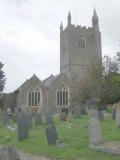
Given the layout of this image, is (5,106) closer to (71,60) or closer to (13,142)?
(71,60)

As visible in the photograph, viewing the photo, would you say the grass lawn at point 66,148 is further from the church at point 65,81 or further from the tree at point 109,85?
the church at point 65,81

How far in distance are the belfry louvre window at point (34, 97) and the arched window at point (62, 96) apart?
124 inches

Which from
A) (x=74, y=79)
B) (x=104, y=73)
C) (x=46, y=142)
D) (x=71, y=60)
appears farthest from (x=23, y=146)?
(x=71, y=60)

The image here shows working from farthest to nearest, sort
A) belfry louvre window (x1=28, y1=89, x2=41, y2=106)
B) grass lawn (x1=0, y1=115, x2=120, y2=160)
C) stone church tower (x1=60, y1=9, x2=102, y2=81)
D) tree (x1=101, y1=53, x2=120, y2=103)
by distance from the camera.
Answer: stone church tower (x1=60, y1=9, x2=102, y2=81) < belfry louvre window (x1=28, y1=89, x2=41, y2=106) < tree (x1=101, y1=53, x2=120, y2=103) < grass lawn (x1=0, y1=115, x2=120, y2=160)

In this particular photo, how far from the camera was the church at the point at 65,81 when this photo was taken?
2308 inches

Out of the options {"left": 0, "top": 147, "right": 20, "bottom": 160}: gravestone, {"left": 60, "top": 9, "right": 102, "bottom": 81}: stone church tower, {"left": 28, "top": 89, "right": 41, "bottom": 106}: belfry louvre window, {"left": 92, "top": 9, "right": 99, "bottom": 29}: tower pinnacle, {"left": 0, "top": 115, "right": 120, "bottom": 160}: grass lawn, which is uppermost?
{"left": 92, "top": 9, "right": 99, "bottom": 29}: tower pinnacle

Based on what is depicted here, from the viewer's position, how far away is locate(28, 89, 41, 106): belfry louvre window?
59250 mm

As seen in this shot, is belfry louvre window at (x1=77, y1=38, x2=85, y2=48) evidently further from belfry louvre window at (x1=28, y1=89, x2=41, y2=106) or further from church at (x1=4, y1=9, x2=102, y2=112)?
belfry louvre window at (x1=28, y1=89, x2=41, y2=106)

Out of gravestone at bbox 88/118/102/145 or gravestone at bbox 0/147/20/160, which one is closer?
gravestone at bbox 0/147/20/160

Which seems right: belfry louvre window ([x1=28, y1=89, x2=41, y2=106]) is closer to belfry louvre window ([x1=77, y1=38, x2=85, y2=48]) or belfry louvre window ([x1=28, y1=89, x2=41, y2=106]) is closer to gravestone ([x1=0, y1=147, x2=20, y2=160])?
belfry louvre window ([x1=77, y1=38, x2=85, y2=48])

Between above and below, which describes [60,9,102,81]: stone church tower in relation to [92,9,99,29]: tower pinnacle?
below

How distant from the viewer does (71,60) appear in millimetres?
71500

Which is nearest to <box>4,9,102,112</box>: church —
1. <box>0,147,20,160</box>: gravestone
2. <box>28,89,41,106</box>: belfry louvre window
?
<box>28,89,41,106</box>: belfry louvre window

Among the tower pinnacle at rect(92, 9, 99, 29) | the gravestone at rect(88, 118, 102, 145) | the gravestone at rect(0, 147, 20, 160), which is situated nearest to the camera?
the gravestone at rect(0, 147, 20, 160)
